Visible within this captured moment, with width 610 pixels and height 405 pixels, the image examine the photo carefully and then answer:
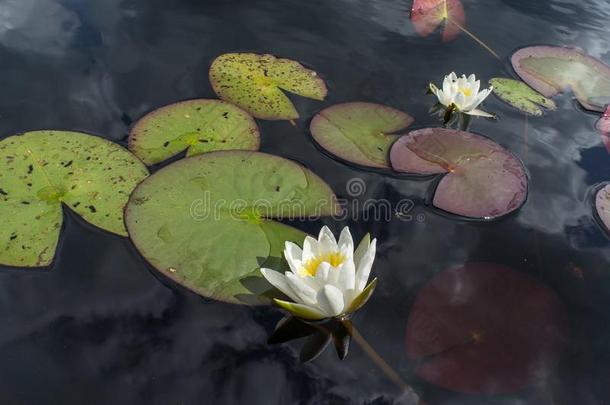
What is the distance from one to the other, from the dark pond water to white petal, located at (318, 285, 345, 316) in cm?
12

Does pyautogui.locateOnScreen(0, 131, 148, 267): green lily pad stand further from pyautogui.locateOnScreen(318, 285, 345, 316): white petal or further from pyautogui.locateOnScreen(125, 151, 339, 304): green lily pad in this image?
pyautogui.locateOnScreen(318, 285, 345, 316): white petal

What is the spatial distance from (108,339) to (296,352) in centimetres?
54

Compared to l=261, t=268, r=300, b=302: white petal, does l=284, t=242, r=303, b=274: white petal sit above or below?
above

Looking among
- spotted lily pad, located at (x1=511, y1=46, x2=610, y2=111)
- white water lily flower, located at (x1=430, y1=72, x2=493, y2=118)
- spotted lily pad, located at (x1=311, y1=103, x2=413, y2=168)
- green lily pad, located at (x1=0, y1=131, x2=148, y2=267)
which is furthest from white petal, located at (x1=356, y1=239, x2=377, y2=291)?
spotted lily pad, located at (x1=511, y1=46, x2=610, y2=111)

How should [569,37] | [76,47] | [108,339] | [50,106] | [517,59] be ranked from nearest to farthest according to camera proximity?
[108,339], [50,106], [76,47], [517,59], [569,37]

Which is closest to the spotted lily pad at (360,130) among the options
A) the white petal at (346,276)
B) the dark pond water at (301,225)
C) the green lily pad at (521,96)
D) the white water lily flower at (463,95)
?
the dark pond water at (301,225)

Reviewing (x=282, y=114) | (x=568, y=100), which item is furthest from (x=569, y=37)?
(x=282, y=114)

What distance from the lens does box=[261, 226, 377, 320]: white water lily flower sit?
1.41 metres

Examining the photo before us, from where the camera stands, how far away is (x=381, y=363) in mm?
1476

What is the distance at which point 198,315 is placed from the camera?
5.03 ft

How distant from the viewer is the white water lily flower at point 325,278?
141 centimetres

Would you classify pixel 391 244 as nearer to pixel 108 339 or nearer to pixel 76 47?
pixel 108 339

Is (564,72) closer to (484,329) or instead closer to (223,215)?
(484,329)

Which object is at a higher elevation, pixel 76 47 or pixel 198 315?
pixel 76 47
